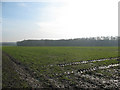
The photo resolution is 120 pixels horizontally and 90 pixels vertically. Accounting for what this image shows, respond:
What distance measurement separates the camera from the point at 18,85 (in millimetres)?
7570

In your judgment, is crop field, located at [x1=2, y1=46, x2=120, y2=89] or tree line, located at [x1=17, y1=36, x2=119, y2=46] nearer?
crop field, located at [x1=2, y1=46, x2=120, y2=89]

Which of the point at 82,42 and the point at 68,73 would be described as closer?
the point at 68,73

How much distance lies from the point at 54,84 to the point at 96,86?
2768mm

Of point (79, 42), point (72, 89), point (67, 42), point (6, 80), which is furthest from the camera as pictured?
point (67, 42)

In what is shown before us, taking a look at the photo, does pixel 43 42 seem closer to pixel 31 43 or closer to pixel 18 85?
pixel 31 43

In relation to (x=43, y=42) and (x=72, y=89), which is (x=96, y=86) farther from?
(x=43, y=42)

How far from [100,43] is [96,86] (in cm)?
10868

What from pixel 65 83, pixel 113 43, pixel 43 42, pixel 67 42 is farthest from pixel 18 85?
pixel 43 42

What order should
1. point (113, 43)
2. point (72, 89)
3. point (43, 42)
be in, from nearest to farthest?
point (72, 89) → point (113, 43) → point (43, 42)

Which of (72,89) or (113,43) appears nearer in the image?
(72,89)

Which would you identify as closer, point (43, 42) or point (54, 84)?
point (54, 84)

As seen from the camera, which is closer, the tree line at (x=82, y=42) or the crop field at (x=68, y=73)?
the crop field at (x=68, y=73)

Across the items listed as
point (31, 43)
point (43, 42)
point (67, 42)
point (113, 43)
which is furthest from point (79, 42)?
point (31, 43)

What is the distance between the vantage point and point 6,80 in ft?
27.7
